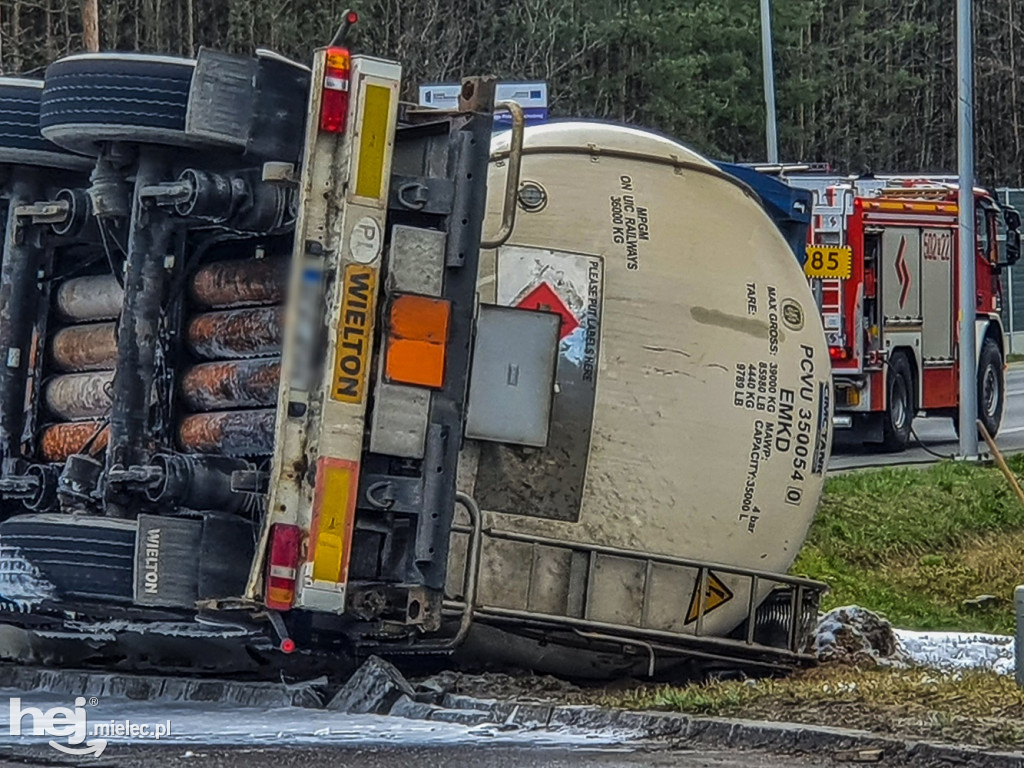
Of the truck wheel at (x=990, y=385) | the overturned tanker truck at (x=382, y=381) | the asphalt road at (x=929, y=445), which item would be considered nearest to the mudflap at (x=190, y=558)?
the overturned tanker truck at (x=382, y=381)

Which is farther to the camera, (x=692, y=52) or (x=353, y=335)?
(x=692, y=52)

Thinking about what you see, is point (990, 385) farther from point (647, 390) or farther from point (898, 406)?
point (647, 390)

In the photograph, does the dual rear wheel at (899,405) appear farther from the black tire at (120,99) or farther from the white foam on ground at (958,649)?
the black tire at (120,99)

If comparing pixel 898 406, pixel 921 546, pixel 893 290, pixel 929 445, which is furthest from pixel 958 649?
pixel 929 445

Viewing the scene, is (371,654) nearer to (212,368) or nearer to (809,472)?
(212,368)

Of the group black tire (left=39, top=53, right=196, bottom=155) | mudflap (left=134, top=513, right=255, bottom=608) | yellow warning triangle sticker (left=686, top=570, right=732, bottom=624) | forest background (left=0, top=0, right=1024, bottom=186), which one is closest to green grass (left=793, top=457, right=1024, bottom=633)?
yellow warning triangle sticker (left=686, top=570, right=732, bottom=624)

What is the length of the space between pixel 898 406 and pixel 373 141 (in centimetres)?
1513

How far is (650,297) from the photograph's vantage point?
8.16 metres

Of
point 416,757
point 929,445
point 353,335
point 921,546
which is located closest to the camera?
point 416,757

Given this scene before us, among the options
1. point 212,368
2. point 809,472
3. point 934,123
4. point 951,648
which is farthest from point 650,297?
point 934,123

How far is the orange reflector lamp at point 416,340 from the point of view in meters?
7.19

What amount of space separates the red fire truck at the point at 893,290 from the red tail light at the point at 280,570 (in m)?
13.4

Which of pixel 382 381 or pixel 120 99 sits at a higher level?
pixel 120 99

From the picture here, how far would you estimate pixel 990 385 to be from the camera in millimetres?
23719
